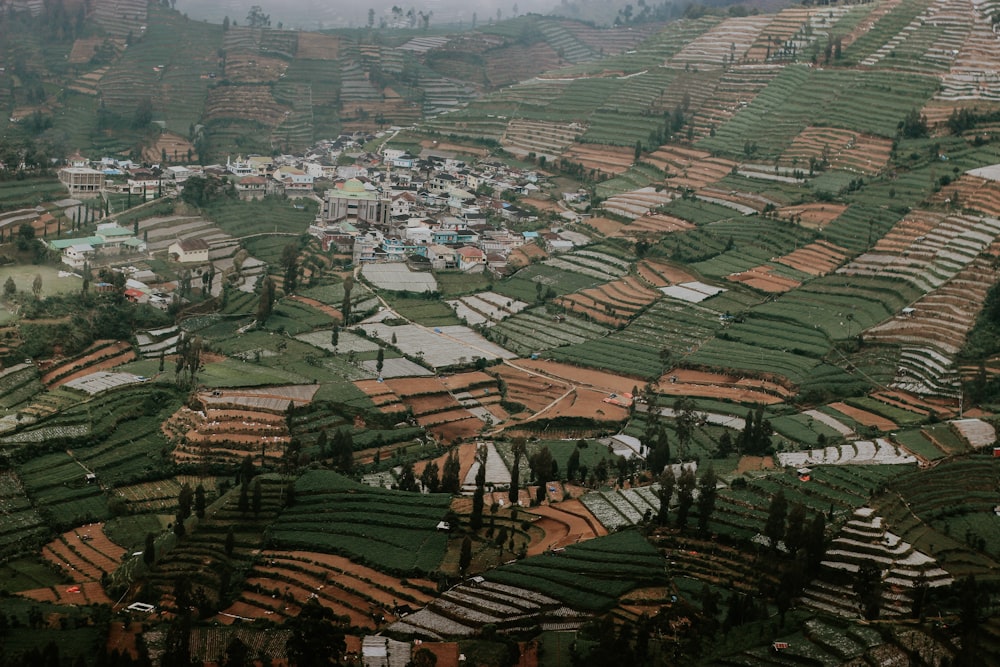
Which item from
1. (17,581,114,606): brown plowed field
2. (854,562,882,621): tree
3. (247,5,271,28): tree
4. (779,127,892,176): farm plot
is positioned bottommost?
(17,581,114,606): brown plowed field

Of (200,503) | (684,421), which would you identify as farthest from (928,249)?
(200,503)

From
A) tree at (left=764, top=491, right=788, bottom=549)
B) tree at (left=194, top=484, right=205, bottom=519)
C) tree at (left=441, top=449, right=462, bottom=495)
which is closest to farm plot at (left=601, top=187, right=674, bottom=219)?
tree at (left=441, top=449, right=462, bottom=495)

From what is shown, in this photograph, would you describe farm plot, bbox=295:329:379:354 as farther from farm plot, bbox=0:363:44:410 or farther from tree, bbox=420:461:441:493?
tree, bbox=420:461:441:493

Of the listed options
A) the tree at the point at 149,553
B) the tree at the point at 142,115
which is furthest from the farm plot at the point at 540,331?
the tree at the point at 142,115

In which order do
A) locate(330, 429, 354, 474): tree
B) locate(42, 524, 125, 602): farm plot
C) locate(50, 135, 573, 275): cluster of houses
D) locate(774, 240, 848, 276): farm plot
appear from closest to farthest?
locate(42, 524, 125, 602): farm plot, locate(330, 429, 354, 474): tree, locate(774, 240, 848, 276): farm plot, locate(50, 135, 573, 275): cluster of houses

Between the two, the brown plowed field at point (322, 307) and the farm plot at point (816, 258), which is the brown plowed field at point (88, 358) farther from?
the farm plot at point (816, 258)

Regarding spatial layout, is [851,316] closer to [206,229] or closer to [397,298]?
[397,298]

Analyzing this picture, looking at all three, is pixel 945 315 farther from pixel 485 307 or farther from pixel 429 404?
pixel 429 404
